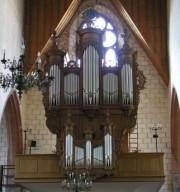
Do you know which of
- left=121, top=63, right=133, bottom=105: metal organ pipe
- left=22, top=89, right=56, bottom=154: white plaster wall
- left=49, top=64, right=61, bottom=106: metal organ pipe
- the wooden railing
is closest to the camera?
the wooden railing

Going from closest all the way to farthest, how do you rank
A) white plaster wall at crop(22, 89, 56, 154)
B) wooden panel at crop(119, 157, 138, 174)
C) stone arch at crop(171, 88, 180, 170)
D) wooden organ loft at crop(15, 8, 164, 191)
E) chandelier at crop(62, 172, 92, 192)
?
chandelier at crop(62, 172, 92, 192)
wooden organ loft at crop(15, 8, 164, 191)
wooden panel at crop(119, 157, 138, 174)
stone arch at crop(171, 88, 180, 170)
white plaster wall at crop(22, 89, 56, 154)

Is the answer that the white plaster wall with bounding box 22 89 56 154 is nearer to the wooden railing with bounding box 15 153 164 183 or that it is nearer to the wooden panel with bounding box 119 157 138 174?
the wooden railing with bounding box 15 153 164 183

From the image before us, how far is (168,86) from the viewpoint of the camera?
898 inches

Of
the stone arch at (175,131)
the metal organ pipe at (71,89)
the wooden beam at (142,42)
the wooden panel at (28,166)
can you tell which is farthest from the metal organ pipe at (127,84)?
the wooden beam at (142,42)

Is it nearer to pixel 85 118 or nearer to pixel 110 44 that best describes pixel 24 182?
pixel 85 118

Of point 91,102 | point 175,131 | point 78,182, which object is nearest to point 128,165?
point 91,102

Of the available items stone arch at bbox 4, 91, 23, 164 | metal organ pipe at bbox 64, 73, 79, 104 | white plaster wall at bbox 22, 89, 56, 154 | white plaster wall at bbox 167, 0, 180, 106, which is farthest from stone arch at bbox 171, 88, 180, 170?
stone arch at bbox 4, 91, 23, 164

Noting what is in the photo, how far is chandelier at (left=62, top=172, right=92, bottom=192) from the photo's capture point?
15.6 m

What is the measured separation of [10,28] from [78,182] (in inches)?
273

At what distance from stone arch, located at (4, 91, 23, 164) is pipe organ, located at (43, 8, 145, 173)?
255 centimetres

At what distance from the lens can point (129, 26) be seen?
2350 cm

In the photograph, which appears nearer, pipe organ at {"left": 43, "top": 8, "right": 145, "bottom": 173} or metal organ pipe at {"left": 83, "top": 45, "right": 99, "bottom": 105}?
pipe organ at {"left": 43, "top": 8, "right": 145, "bottom": 173}

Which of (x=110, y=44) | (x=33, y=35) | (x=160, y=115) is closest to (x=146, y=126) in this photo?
(x=160, y=115)

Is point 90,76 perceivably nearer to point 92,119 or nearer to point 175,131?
point 92,119
